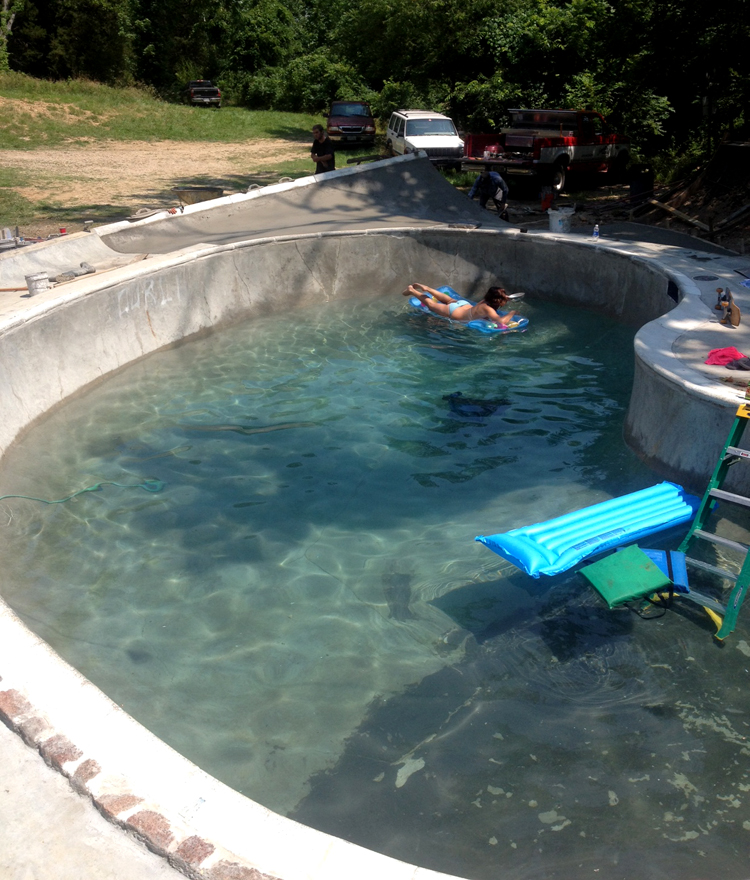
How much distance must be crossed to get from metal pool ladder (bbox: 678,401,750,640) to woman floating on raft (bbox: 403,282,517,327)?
539cm

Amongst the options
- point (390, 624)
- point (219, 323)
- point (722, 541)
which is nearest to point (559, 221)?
point (219, 323)

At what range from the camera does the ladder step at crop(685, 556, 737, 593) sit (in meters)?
5.43

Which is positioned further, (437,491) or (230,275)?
(230,275)

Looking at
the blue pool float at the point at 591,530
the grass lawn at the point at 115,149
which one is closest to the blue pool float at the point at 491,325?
the blue pool float at the point at 591,530

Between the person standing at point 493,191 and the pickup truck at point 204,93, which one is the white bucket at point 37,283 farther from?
the pickup truck at point 204,93

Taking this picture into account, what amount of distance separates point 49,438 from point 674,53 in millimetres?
14219

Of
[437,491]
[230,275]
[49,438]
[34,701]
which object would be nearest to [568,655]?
[437,491]

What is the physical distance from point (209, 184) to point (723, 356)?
53.2 feet

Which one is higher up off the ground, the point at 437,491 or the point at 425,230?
the point at 425,230

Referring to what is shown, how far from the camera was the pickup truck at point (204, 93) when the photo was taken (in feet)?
120

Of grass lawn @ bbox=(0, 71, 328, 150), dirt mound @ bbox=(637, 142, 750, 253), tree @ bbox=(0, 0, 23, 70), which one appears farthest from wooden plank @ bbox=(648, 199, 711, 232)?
tree @ bbox=(0, 0, 23, 70)

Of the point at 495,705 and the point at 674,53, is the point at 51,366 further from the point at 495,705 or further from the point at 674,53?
the point at 674,53

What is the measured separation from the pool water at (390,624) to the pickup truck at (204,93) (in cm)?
3131

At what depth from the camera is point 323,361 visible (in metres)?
10.7
